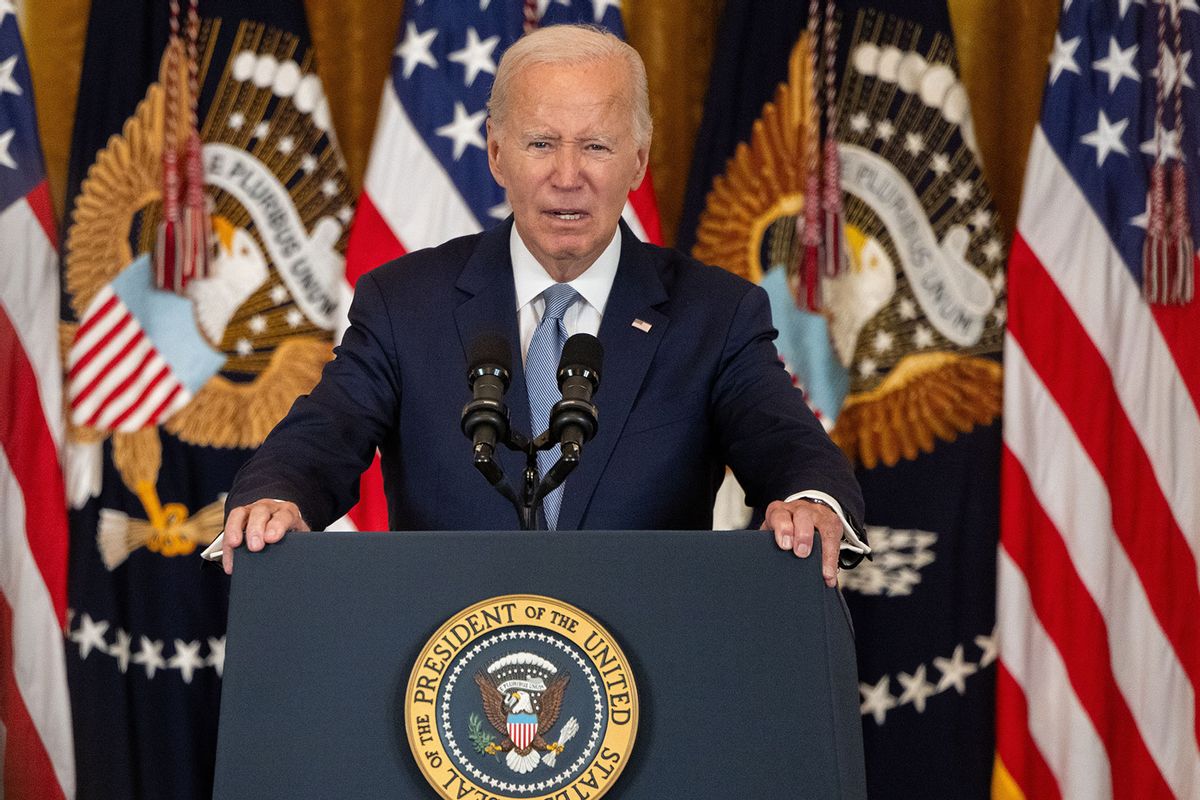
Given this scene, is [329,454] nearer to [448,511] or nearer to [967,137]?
[448,511]

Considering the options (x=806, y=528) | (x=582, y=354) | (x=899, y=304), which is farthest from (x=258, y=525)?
(x=899, y=304)

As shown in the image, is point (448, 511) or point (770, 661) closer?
point (770, 661)

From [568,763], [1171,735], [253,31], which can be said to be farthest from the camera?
[253,31]

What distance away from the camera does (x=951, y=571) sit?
12.2 ft

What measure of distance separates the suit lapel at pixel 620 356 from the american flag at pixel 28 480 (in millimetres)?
2100

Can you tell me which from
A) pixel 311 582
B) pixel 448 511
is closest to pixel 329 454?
pixel 448 511

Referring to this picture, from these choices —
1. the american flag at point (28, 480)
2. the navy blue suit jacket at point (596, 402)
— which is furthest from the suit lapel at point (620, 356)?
the american flag at point (28, 480)

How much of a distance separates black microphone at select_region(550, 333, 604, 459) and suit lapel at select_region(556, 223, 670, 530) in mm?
420

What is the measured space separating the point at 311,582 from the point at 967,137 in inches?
109

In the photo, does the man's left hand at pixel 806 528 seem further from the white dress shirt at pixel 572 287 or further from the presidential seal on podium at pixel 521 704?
the white dress shirt at pixel 572 287

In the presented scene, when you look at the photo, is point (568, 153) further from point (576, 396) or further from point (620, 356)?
point (576, 396)

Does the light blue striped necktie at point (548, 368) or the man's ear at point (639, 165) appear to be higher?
the man's ear at point (639, 165)

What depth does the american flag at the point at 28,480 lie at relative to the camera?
3.59 meters

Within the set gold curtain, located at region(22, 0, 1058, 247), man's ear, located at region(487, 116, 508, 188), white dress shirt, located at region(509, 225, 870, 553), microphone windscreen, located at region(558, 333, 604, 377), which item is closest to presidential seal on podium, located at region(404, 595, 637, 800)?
microphone windscreen, located at region(558, 333, 604, 377)
